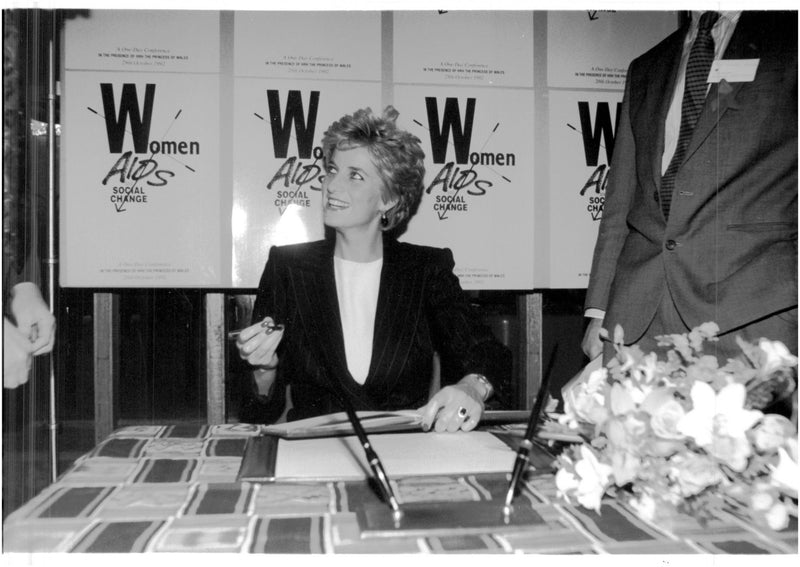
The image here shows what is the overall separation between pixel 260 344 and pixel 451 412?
64 centimetres

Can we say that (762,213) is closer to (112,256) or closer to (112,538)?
(112,538)

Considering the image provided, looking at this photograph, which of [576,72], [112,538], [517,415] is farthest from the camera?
[576,72]

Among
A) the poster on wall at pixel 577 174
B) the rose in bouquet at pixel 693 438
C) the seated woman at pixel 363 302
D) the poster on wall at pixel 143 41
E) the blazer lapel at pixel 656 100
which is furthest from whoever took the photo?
the poster on wall at pixel 577 174

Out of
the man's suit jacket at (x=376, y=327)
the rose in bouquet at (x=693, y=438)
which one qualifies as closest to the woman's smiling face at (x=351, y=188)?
the man's suit jacket at (x=376, y=327)

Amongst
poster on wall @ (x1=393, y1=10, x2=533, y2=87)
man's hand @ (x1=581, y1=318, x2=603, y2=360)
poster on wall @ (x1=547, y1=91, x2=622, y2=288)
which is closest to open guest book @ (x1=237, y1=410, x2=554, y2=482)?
man's hand @ (x1=581, y1=318, x2=603, y2=360)

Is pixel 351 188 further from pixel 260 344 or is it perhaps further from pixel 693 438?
pixel 693 438

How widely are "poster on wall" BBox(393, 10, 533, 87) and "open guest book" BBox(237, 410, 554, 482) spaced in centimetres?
149

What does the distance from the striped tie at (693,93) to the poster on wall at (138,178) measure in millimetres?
1524

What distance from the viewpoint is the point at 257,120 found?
7.98 ft

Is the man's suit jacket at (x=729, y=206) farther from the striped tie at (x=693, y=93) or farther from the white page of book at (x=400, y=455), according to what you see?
the white page of book at (x=400, y=455)

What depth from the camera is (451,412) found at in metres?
1.33

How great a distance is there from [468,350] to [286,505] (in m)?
1.10

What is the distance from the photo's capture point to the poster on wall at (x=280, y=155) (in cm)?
243
